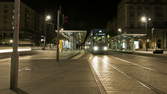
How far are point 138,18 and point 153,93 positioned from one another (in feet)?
384

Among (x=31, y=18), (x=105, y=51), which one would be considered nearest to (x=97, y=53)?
(x=105, y=51)

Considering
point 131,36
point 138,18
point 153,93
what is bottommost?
point 153,93

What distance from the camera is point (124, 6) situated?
12519 cm

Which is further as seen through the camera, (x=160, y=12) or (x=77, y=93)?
(x=160, y=12)

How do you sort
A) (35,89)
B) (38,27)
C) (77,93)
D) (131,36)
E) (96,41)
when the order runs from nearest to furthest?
(77,93), (35,89), (96,41), (131,36), (38,27)

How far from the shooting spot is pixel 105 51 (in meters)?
52.5

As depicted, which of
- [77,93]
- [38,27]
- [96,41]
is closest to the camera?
[77,93]

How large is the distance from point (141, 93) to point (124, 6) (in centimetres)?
11827

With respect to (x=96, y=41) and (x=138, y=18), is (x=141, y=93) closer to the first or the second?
(x=96, y=41)

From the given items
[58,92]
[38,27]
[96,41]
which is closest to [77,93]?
[58,92]

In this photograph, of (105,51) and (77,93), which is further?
(105,51)

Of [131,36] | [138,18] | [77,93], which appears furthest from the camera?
[138,18]

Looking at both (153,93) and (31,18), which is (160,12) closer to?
(31,18)

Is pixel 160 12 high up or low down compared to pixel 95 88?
up
